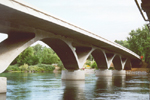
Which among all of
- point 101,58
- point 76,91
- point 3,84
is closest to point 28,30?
point 3,84

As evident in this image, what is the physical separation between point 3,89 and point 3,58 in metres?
3.06

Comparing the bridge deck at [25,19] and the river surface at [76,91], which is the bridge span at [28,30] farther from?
the river surface at [76,91]

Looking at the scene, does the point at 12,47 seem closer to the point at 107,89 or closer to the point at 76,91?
the point at 76,91

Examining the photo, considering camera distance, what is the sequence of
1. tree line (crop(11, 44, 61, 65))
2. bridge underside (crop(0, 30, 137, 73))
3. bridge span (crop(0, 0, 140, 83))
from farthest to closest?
tree line (crop(11, 44, 61, 65)) < bridge underside (crop(0, 30, 137, 73)) < bridge span (crop(0, 0, 140, 83))

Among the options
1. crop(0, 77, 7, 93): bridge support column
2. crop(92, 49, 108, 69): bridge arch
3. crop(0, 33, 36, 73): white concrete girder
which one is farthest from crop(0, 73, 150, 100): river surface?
crop(92, 49, 108, 69): bridge arch

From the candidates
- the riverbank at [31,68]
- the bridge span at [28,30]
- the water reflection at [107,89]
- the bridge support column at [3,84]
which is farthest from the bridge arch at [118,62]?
the bridge support column at [3,84]

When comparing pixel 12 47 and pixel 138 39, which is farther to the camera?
pixel 138 39

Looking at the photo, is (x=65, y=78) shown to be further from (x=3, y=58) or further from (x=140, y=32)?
(x=140, y=32)

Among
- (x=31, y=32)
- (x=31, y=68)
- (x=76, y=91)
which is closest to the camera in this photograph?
(x=76, y=91)

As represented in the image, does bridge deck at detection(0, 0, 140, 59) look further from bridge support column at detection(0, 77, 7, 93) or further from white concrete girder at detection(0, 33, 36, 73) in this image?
bridge support column at detection(0, 77, 7, 93)

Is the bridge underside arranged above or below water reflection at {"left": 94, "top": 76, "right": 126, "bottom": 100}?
above

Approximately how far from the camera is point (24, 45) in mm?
23312

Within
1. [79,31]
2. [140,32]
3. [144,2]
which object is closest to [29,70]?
[140,32]

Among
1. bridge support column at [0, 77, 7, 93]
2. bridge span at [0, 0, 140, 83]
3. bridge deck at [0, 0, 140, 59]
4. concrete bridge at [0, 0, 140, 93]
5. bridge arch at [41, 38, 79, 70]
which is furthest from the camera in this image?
bridge arch at [41, 38, 79, 70]
